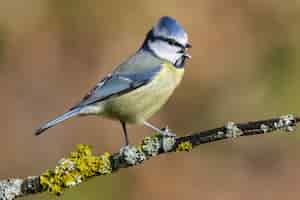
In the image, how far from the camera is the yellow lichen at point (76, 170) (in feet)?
10.1

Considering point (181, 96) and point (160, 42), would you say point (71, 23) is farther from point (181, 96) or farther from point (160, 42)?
point (160, 42)

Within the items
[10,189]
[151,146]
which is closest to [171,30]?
[151,146]

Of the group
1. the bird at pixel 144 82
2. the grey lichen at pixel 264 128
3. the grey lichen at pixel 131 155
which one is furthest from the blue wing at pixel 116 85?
the grey lichen at pixel 264 128

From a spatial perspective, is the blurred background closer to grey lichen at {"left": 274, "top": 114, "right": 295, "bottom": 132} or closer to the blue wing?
the blue wing

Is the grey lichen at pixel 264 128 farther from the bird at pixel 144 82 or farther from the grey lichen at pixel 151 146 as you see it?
the bird at pixel 144 82

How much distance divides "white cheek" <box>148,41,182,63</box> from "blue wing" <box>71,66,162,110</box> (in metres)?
0.10

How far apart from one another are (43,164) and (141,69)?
2.63 metres

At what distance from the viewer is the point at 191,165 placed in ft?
22.9

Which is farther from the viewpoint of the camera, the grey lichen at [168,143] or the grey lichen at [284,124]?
the grey lichen at [168,143]

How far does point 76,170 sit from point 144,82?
112 centimetres

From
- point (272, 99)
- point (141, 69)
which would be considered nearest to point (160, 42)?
point (141, 69)

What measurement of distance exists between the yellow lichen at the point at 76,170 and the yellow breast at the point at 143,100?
2.67ft

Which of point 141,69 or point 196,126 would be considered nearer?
point 141,69

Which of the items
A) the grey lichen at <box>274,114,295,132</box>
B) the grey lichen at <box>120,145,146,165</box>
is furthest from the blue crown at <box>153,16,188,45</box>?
the grey lichen at <box>274,114,295,132</box>
